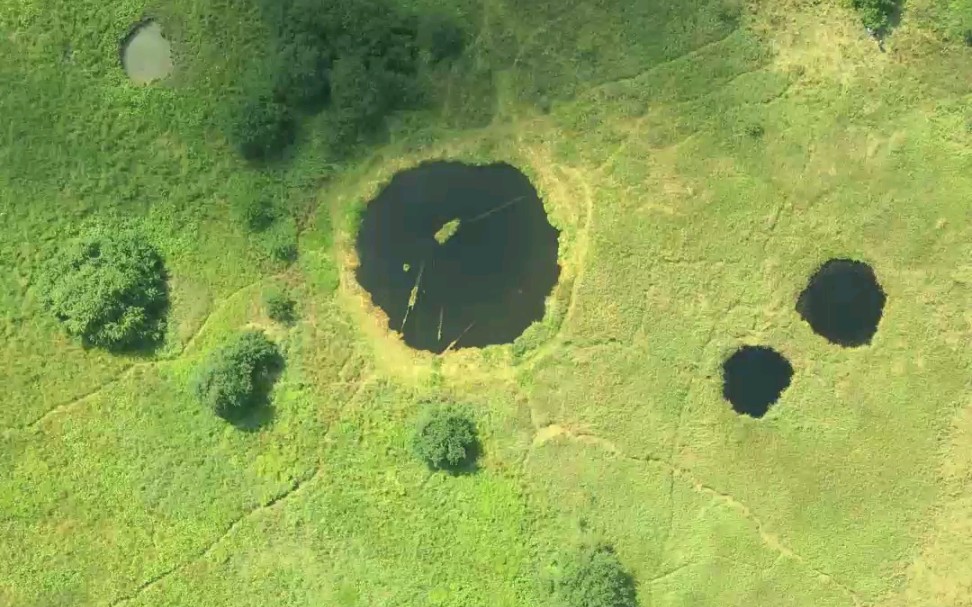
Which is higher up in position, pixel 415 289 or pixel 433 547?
pixel 415 289

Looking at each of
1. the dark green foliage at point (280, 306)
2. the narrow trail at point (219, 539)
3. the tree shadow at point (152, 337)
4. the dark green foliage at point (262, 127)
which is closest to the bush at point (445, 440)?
the narrow trail at point (219, 539)

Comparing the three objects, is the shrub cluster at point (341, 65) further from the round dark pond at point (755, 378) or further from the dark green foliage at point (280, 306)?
the round dark pond at point (755, 378)

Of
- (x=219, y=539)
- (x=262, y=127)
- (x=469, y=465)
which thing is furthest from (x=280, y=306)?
(x=469, y=465)

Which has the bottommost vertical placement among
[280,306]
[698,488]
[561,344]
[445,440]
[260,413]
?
[698,488]

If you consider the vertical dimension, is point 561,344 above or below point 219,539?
above

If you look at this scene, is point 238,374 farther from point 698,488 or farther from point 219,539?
point 698,488

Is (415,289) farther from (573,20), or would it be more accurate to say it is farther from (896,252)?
(896,252)

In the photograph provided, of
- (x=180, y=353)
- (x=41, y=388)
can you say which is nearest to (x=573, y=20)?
(x=180, y=353)
